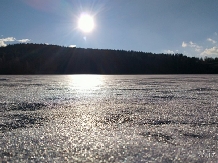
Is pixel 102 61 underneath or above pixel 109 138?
above

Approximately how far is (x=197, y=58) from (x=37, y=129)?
75292mm

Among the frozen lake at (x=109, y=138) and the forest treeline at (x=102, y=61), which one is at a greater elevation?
the forest treeline at (x=102, y=61)

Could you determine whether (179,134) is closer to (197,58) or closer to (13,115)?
(13,115)

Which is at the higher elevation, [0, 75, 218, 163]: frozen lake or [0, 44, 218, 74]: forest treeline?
[0, 44, 218, 74]: forest treeline

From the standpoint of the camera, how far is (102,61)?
74.6 meters

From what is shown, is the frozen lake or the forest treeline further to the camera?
the forest treeline

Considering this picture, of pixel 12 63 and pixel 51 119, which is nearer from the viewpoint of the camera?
pixel 51 119

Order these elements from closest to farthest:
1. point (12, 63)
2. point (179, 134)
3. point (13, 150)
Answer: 1. point (13, 150)
2. point (179, 134)
3. point (12, 63)

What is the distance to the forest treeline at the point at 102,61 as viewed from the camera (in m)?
64.6

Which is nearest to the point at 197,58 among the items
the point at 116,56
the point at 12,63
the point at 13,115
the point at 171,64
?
the point at 171,64

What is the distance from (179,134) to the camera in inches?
70.9

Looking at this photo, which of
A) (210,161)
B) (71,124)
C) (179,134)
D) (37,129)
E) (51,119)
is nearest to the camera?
(210,161)

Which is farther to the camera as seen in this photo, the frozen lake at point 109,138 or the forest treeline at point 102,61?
the forest treeline at point 102,61

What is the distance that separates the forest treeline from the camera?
212 ft
